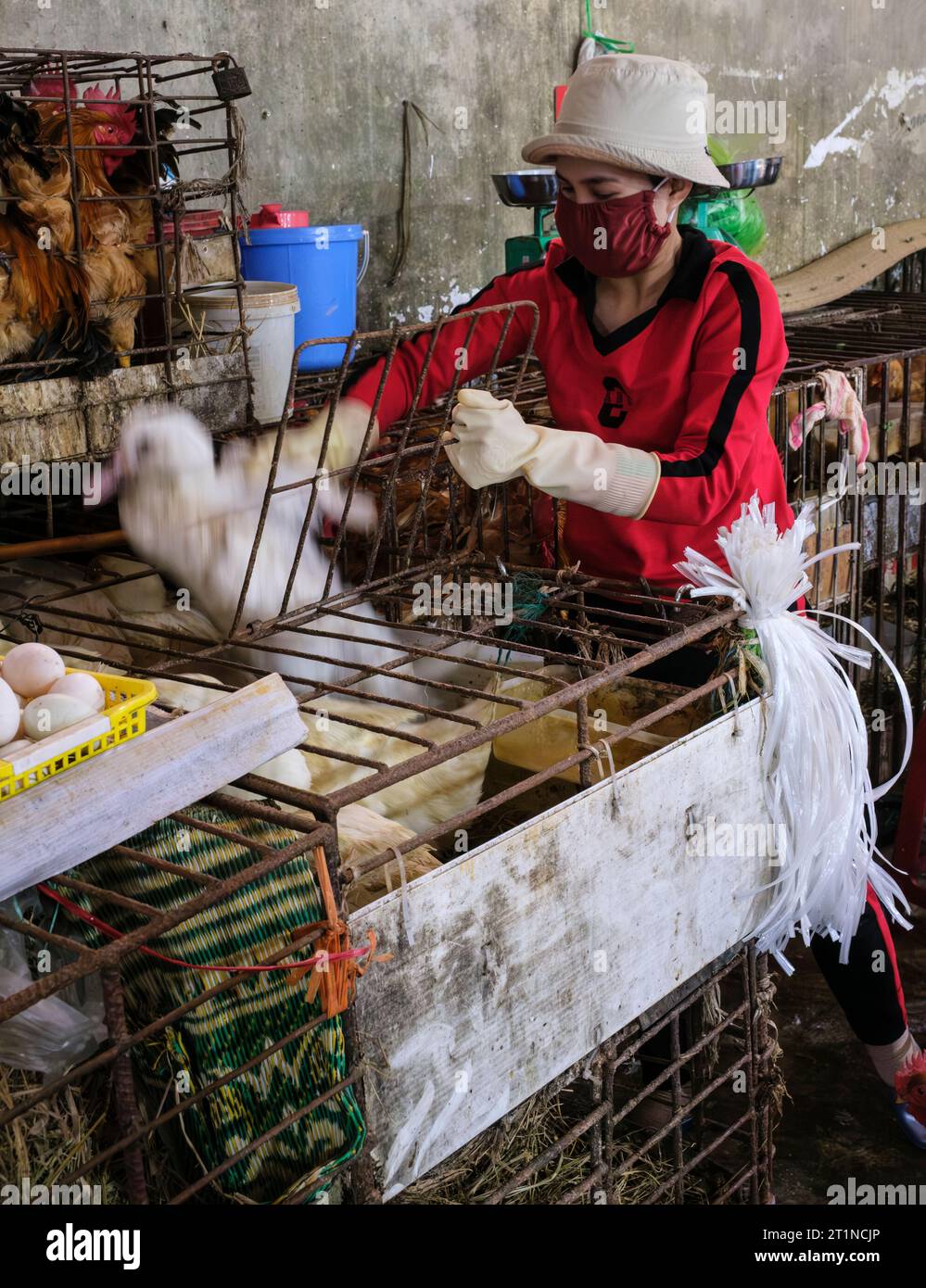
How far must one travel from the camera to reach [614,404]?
2582 mm

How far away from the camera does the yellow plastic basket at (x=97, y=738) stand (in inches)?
46.4

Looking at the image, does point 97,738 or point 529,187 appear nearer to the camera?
point 97,738

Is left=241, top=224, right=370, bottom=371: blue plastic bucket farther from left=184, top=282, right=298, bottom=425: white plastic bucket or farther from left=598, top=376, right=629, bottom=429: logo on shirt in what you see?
left=598, top=376, right=629, bottom=429: logo on shirt

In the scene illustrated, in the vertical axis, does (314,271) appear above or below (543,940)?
above

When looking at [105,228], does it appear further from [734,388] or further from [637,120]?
[734,388]

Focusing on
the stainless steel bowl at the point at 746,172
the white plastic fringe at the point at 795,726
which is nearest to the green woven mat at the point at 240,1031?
the white plastic fringe at the point at 795,726

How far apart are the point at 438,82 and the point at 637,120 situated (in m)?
2.75

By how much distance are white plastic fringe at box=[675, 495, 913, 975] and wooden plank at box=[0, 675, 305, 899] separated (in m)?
0.96

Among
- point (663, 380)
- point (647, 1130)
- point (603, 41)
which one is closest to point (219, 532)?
point (663, 380)

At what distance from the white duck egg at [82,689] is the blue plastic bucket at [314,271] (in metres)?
2.14

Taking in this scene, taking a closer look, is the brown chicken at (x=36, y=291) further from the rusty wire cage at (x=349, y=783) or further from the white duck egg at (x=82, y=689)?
the white duck egg at (x=82, y=689)

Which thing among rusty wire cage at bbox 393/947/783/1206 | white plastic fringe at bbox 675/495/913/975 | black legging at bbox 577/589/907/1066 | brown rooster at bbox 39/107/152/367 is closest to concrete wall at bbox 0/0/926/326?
brown rooster at bbox 39/107/152/367

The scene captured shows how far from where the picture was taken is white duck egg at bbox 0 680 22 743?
125 centimetres
